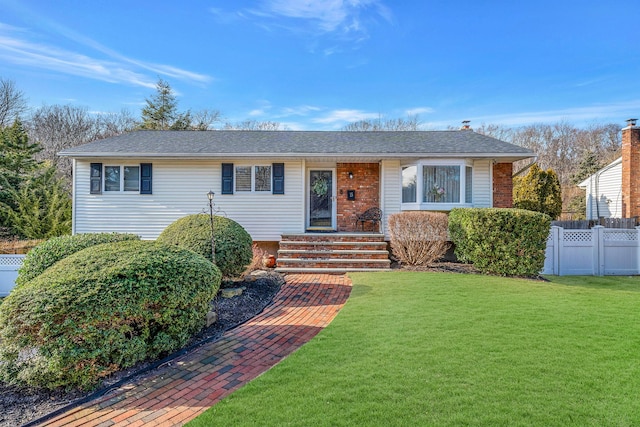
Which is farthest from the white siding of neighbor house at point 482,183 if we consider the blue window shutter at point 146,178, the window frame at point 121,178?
the window frame at point 121,178

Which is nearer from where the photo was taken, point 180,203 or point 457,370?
point 457,370

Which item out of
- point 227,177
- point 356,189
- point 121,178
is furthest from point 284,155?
point 121,178

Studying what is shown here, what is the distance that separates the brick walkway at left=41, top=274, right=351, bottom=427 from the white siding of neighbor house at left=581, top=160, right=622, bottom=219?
57.5 feet

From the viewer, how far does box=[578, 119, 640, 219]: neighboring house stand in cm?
1255

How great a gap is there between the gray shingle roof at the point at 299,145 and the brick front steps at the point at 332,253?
268 centimetres

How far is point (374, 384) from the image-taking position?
291 centimetres

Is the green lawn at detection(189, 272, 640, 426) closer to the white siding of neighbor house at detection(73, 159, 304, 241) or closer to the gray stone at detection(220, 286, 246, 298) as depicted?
the gray stone at detection(220, 286, 246, 298)

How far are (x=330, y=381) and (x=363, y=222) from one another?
849 cm

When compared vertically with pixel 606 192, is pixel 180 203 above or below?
below

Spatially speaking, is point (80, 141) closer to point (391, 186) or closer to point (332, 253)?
point (332, 253)

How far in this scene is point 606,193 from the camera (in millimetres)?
16078

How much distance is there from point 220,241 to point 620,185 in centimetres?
1874

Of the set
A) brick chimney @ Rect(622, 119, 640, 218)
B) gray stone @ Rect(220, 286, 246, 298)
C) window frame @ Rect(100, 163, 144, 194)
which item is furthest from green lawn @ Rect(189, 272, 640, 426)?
brick chimney @ Rect(622, 119, 640, 218)

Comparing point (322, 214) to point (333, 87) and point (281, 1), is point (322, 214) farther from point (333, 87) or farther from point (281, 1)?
point (333, 87)
